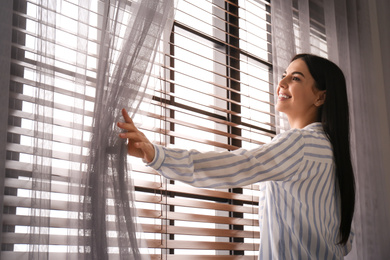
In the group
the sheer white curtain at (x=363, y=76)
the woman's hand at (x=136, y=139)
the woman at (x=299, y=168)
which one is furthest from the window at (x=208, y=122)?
the woman's hand at (x=136, y=139)

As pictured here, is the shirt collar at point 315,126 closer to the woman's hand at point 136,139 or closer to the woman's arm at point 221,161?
Result: the woman's arm at point 221,161

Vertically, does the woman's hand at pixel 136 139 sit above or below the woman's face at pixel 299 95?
below

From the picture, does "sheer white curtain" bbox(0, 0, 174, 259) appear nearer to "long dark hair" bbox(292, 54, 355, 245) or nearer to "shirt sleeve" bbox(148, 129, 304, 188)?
"shirt sleeve" bbox(148, 129, 304, 188)

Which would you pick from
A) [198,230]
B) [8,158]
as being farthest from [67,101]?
[198,230]

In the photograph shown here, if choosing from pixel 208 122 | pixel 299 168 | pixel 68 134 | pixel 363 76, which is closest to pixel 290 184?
pixel 299 168

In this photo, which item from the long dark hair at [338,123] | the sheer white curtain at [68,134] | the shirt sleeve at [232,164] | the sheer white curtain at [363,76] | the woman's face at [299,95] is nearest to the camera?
the sheer white curtain at [68,134]

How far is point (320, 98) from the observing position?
171cm

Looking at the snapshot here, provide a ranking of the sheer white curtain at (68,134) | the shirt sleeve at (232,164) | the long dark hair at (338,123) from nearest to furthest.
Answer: the sheer white curtain at (68,134) → the shirt sleeve at (232,164) → the long dark hair at (338,123)

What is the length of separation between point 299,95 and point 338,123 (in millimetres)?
166

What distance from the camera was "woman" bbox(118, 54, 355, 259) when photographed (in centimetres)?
122

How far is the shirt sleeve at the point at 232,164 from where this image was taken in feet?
3.85

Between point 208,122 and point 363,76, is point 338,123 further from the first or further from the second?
point 363,76

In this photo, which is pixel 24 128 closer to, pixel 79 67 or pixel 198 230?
pixel 79 67

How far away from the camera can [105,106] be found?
47.3 inches
